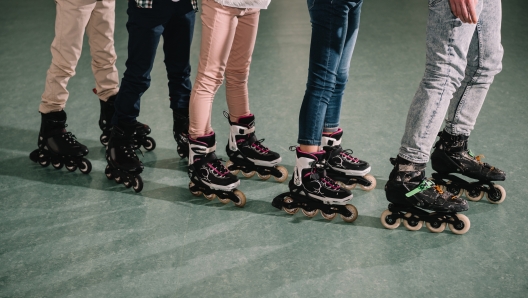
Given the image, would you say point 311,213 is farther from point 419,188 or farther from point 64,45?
point 64,45

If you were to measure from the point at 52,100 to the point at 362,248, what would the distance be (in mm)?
1640

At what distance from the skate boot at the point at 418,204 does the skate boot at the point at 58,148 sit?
1.45 m

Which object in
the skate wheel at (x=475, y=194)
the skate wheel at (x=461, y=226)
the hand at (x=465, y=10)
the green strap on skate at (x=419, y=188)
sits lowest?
the skate wheel at (x=461, y=226)

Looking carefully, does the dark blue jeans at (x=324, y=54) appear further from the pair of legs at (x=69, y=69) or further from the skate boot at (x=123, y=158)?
the pair of legs at (x=69, y=69)

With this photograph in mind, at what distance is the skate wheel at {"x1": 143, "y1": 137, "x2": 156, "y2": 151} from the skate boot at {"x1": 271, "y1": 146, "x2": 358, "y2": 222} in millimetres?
845

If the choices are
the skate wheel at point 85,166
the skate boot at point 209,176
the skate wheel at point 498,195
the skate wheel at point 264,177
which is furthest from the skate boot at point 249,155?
the skate wheel at point 498,195

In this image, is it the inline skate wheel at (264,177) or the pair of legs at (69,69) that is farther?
the inline skate wheel at (264,177)

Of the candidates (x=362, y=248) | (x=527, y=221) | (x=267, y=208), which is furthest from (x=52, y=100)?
(x=527, y=221)

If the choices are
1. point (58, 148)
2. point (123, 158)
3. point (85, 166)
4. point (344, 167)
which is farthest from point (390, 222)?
point (58, 148)

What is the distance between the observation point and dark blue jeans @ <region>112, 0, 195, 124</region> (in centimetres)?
270

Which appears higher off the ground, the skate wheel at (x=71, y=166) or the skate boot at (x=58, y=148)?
the skate boot at (x=58, y=148)

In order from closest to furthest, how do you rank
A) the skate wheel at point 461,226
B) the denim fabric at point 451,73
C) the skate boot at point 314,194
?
the denim fabric at point 451,73 → the skate wheel at point 461,226 → the skate boot at point 314,194

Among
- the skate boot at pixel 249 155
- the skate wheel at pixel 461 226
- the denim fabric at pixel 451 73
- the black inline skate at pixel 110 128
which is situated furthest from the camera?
the black inline skate at pixel 110 128

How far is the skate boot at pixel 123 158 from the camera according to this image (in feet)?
9.62
